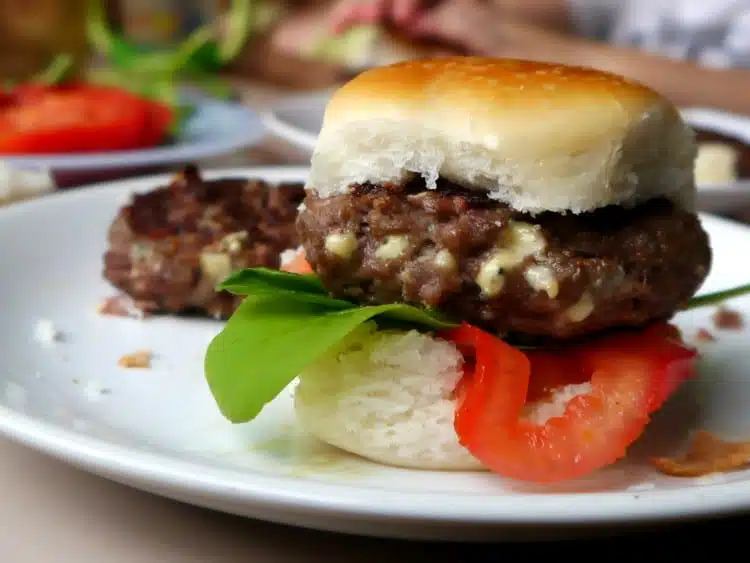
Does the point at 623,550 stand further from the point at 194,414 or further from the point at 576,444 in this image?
the point at 194,414

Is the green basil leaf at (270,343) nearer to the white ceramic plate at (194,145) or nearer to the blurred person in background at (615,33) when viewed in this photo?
the white ceramic plate at (194,145)

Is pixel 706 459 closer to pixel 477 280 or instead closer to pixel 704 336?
pixel 477 280

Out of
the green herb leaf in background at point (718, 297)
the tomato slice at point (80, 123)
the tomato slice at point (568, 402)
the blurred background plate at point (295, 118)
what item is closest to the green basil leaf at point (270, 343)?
the tomato slice at point (568, 402)

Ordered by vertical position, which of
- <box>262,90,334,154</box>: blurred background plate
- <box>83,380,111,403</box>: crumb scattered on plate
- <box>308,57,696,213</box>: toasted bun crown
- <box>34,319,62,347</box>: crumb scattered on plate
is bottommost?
<box>262,90,334,154</box>: blurred background plate

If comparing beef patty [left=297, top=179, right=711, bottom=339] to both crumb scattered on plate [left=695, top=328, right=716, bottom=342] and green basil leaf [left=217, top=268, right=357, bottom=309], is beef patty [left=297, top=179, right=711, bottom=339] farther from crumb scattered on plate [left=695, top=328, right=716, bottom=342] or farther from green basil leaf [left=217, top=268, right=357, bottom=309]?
crumb scattered on plate [left=695, top=328, right=716, bottom=342]

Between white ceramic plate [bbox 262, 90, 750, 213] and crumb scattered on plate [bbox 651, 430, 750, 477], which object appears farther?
white ceramic plate [bbox 262, 90, 750, 213]

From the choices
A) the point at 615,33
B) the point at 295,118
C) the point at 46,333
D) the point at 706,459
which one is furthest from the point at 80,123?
the point at 615,33

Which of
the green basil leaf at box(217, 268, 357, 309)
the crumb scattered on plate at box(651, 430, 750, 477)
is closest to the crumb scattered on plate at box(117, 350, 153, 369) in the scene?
the green basil leaf at box(217, 268, 357, 309)
